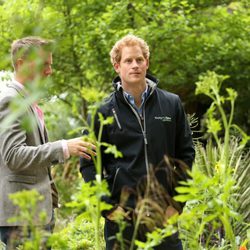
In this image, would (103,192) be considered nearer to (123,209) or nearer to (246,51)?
(123,209)

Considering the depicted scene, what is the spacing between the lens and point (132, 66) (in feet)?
12.6

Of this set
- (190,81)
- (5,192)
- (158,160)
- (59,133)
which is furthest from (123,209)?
(59,133)

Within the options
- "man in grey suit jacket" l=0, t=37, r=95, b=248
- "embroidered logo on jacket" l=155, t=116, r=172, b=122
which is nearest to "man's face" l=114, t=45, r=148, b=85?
"embroidered logo on jacket" l=155, t=116, r=172, b=122

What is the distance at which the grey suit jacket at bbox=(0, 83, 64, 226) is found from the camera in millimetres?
3510

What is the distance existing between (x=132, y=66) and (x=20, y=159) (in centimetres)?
83

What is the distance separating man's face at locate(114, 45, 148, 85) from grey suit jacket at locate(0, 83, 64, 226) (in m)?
0.57

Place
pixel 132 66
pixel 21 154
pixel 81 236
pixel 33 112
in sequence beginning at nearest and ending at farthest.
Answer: pixel 21 154 → pixel 33 112 → pixel 132 66 → pixel 81 236

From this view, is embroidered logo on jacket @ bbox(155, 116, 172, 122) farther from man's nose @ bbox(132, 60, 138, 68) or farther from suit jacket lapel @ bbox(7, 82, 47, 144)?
suit jacket lapel @ bbox(7, 82, 47, 144)

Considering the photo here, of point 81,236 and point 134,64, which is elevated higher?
point 134,64

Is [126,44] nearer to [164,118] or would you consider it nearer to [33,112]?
[164,118]

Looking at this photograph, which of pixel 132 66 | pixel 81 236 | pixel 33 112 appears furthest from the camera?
pixel 81 236

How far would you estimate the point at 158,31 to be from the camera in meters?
8.82

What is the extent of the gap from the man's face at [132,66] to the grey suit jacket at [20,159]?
1.86 ft

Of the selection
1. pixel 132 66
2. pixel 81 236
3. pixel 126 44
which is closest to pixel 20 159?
pixel 132 66
